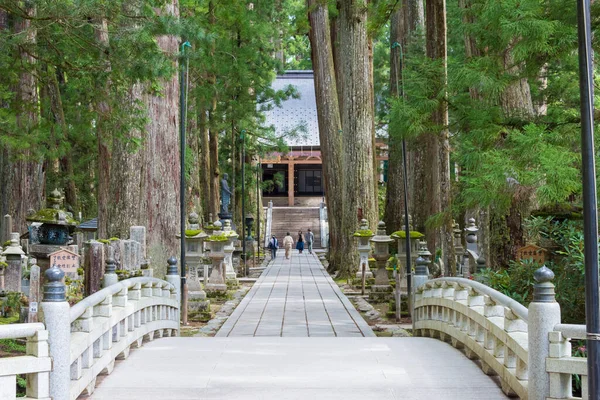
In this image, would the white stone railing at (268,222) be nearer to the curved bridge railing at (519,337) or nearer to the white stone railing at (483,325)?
the white stone railing at (483,325)

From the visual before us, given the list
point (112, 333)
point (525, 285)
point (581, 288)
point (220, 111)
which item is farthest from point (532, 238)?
point (220, 111)

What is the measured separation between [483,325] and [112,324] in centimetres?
343

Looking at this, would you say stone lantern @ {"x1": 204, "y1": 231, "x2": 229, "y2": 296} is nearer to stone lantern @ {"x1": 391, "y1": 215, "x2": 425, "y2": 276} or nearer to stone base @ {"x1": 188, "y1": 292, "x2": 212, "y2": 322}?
stone base @ {"x1": 188, "y1": 292, "x2": 212, "y2": 322}

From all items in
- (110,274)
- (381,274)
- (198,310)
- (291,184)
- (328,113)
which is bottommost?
(198,310)

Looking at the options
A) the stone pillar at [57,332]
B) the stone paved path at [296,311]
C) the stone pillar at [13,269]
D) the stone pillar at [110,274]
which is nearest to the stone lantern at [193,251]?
the stone paved path at [296,311]

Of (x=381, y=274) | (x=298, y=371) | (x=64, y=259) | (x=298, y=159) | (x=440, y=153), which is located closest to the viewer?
(x=298, y=371)

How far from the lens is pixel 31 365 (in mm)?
5613

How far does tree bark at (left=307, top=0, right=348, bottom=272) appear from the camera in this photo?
27.8m

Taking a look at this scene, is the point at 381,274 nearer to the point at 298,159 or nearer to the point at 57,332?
the point at 57,332

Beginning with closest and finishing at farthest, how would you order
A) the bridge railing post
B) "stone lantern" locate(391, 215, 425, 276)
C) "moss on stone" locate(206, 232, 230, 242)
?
1. the bridge railing post
2. "stone lantern" locate(391, 215, 425, 276)
3. "moss on stone" locate(206, 232, 230, 242)

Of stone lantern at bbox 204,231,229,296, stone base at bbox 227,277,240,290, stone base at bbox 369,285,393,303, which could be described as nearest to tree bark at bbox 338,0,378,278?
stone base at bbox 227,277,240,290

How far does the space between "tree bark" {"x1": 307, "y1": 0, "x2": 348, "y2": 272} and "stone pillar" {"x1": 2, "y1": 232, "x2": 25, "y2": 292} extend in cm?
1324

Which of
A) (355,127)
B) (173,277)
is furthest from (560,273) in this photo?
(355,127)

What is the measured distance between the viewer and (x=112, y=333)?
8078mm
